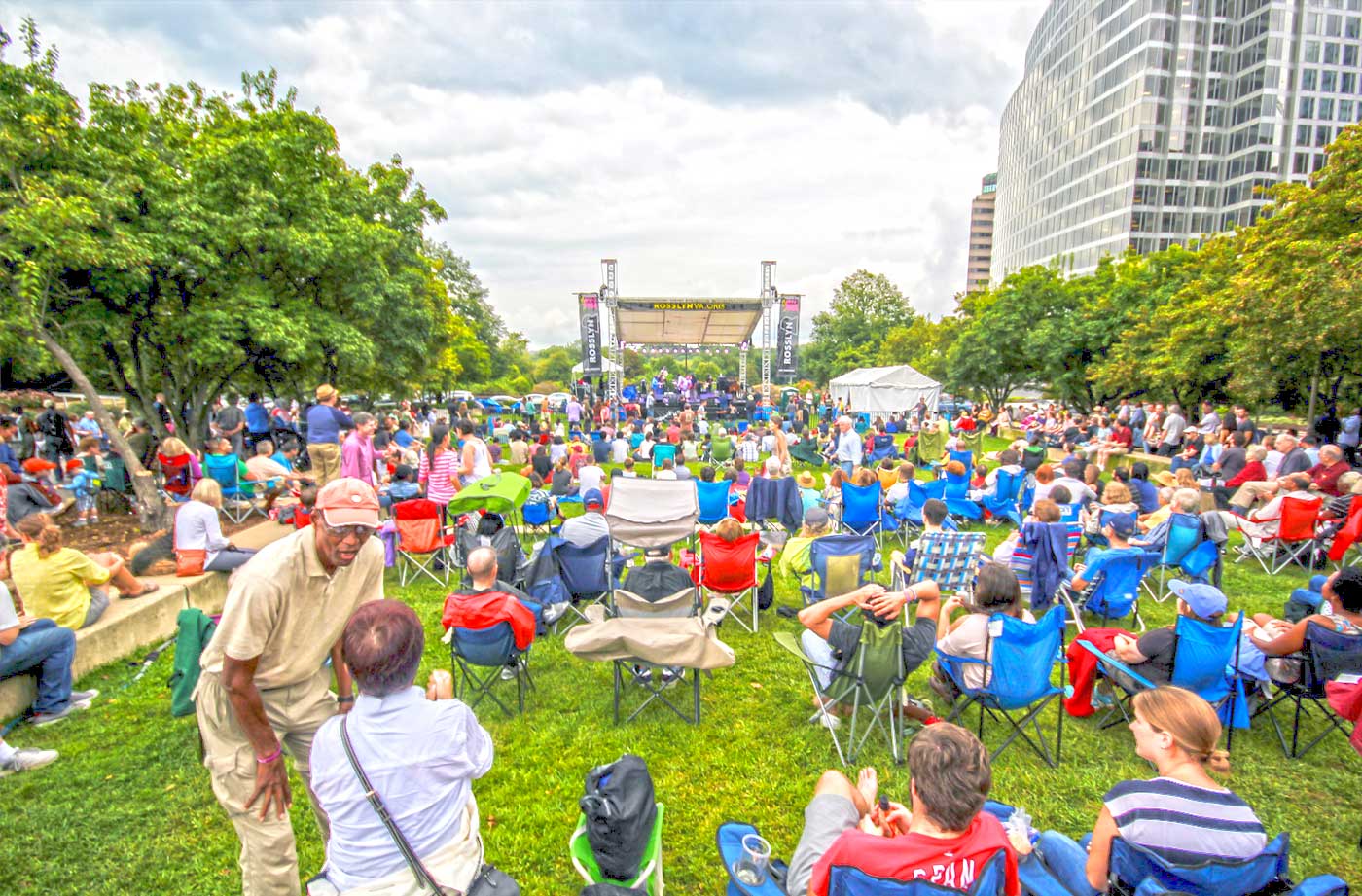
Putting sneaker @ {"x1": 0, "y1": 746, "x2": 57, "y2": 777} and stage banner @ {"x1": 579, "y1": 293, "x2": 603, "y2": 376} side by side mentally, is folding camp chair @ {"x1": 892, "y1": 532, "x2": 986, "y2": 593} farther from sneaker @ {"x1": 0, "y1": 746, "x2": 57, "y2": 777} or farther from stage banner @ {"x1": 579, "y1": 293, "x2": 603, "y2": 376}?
stage banner @ {"x1": 579, "y1": 293, "x2": 603, "y2": 376}

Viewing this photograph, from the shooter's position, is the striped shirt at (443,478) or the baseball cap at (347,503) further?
the striped shirt at (443,478)

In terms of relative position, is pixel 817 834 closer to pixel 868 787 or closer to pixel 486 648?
pixel 868 787

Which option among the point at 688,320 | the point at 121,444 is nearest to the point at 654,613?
the point at 121,444

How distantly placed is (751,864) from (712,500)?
506cm

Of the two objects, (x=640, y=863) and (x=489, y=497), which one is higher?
(x=489, y=497)

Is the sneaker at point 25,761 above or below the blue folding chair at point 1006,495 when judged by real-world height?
below

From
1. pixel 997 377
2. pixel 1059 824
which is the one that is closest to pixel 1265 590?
pixel 1059 824

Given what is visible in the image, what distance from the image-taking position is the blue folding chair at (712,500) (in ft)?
23.4

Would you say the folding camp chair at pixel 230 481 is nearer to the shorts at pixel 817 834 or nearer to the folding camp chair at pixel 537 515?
the folding camp chair at pixel 537 515

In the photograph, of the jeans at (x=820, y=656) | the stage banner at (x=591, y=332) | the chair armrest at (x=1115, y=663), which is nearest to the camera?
the chair armrest at (x=1115, y=663)

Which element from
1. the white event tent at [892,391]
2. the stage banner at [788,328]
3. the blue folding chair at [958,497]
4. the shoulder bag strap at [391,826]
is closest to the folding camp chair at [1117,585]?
the blue folding chair at [958,497]

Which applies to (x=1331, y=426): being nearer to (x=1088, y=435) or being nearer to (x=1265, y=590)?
(x=1088, y=435)

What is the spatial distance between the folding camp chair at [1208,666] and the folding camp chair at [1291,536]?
404 centimetres

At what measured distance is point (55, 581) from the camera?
13.6 ft
